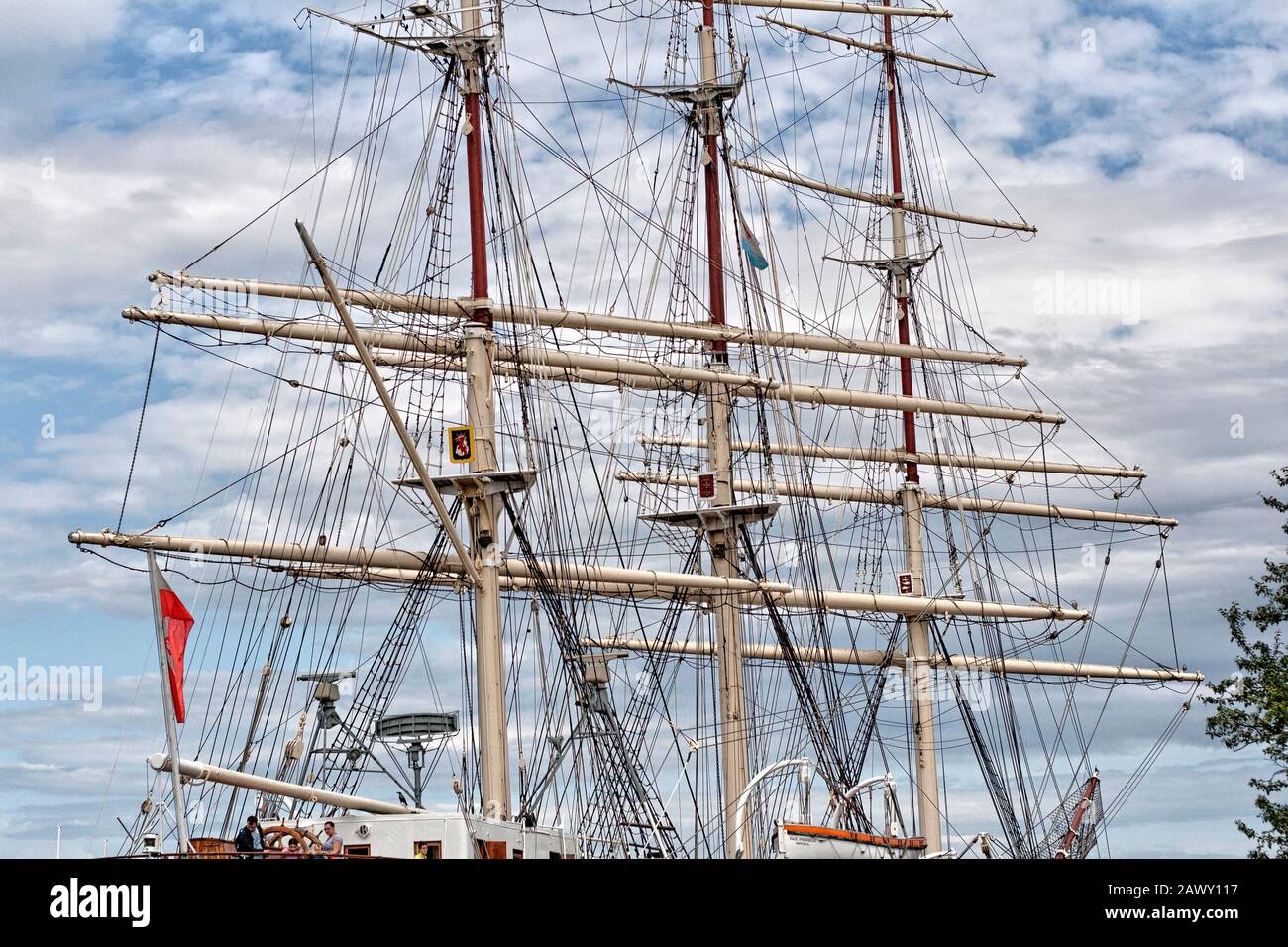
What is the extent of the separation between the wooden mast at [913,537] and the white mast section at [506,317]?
516cm

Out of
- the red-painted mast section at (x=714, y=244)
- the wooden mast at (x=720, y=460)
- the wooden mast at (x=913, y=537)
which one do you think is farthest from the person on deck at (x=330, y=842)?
the wooden mast at (x=913, y=537)

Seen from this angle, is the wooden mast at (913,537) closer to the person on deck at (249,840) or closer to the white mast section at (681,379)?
the white mast section at (681,379)

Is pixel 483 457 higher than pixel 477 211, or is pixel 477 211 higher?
pixel 477 211

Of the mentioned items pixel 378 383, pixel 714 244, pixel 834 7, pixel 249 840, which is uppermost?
Answer: pixel 834 7

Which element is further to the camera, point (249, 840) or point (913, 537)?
point (913, 537)

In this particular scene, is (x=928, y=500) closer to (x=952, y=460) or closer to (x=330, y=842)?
(x=952, y=460)

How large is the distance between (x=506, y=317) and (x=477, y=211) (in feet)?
9.89

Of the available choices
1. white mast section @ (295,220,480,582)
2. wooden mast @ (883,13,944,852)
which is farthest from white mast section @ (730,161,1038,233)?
white mast section @ (295,220,480,582)

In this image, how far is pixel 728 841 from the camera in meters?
52.1

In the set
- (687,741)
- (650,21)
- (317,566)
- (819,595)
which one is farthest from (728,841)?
(650,21)

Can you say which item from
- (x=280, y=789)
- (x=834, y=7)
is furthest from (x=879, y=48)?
(x=280, y=789)

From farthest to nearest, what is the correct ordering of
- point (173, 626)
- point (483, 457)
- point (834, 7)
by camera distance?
1. point (834, 7)
2. point (483, 457)
3. point (173, 626)

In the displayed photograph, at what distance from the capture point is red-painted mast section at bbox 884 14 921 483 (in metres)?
72.8

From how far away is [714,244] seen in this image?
60.7m
